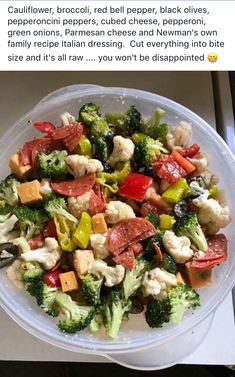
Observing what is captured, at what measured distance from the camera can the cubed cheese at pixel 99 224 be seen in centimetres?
96

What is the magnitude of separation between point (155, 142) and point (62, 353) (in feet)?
1.39

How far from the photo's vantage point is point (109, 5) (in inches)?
41.9

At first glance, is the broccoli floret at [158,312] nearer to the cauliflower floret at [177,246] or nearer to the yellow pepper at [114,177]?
the cauliflower floret at [177,246]

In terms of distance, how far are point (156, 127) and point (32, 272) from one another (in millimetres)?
348

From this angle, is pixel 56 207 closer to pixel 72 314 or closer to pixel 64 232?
pixel 64 232

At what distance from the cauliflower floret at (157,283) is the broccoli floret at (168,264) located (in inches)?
0.5

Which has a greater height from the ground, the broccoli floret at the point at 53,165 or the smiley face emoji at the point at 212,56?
the smiley face emoji at the point at 212,56

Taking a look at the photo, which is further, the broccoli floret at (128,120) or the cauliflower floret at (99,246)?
the broccoli floret at (128,120)

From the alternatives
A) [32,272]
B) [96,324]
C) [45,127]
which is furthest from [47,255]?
[45,127]

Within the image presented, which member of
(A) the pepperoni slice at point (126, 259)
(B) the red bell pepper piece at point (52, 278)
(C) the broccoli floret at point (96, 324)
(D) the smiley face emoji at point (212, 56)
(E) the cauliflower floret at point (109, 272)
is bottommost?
(C) the broccoli floret at point (96, 324)

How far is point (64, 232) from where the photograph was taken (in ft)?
3.17

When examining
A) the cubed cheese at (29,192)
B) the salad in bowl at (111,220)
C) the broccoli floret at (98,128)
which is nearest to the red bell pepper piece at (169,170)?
the salad in bowl at (111,220)

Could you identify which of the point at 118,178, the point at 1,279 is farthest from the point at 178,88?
the point at 1,279

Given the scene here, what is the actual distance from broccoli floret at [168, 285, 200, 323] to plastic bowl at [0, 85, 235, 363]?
0.11 feet
